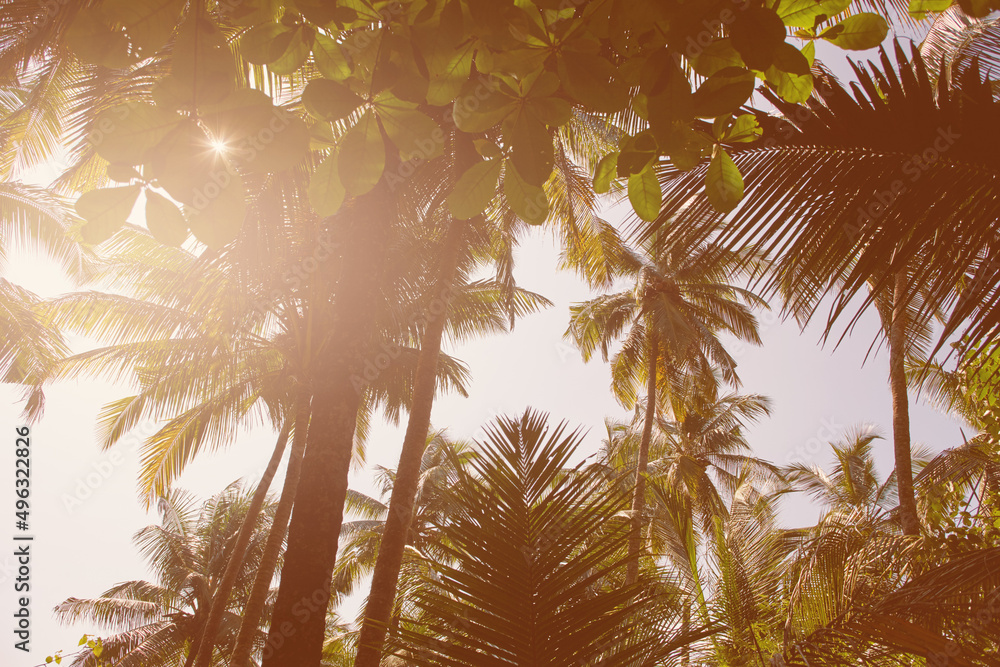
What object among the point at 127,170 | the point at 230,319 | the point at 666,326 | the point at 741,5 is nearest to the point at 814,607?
the point at 741,5

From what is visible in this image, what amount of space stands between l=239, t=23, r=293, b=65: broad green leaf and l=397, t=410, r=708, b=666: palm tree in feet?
3.50

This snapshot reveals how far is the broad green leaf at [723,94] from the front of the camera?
2.71 ft

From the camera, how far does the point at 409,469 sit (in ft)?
19.4

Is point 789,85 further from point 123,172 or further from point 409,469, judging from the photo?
point 409,469

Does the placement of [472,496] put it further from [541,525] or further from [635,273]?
[635,273]

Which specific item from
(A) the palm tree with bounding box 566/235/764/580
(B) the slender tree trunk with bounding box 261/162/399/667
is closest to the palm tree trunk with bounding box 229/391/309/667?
(B) the slender tree trunk with bounding box 261/162/399/667

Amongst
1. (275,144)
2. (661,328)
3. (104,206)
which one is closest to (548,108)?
(275,144)

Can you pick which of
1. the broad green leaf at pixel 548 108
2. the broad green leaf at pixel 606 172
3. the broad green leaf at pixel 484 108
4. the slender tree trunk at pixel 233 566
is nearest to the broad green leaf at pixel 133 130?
the broad green leaf at pixel 484 108

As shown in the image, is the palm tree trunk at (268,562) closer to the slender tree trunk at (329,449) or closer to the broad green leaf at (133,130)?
the slender tree trunk at (329,449)

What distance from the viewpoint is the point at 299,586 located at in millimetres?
2355

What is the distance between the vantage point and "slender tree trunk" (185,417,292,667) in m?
8.45

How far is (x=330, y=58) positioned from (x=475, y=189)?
33 centimetres

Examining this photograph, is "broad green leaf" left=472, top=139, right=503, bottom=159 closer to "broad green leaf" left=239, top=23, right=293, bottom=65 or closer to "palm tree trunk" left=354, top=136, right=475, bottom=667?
"broad green leaf" left=239, top=23, right=293, bottom=65

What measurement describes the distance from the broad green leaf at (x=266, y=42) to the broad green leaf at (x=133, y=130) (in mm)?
163
